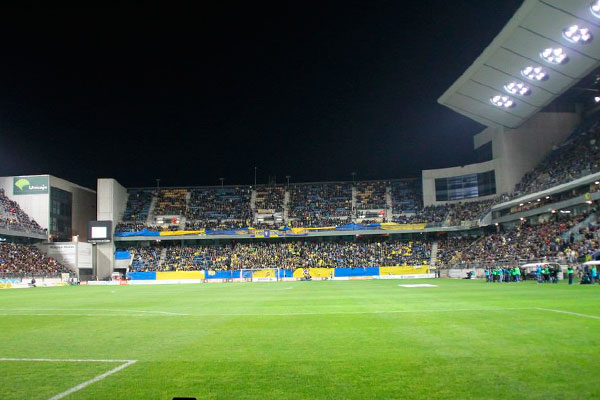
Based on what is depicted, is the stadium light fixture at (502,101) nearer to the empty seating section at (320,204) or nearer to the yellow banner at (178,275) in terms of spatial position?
the empty seating section at (320,204)

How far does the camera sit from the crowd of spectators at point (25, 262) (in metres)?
62.1

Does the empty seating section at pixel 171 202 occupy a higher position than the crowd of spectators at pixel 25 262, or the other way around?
the empty seating section at pixel 171 202

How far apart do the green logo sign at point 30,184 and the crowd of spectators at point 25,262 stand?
9.24 m

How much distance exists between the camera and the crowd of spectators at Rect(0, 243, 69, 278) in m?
62.1

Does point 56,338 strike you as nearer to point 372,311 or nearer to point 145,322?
point 145,322

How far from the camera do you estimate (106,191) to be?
85188mm

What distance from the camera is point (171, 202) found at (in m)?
93.6

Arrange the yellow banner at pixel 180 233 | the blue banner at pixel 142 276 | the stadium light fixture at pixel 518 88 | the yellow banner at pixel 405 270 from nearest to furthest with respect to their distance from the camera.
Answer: the stadium light fixture at pixel 518 88
the yellow banner at pixel 405 270
the blue banner at pixel 142 276
the yellow banner at pixel 180 233

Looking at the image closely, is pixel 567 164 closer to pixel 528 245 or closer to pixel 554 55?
pixel 528 245

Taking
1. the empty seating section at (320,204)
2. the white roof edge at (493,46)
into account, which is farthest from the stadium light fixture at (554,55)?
the empty seating section at (320,204)

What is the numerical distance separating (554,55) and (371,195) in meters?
50.0

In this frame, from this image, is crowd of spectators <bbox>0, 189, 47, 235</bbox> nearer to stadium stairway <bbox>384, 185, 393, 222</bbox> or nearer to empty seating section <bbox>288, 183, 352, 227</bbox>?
empty seating section <bbox>288, 183, 352, 227</bbox>

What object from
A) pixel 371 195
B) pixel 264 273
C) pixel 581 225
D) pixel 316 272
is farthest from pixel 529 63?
pixel 371 195

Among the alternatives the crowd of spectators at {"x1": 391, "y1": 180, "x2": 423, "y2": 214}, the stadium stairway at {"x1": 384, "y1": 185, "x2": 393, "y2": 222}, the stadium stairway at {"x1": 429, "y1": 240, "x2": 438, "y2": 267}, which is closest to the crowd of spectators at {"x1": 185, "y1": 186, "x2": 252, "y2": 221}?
the stadium stairway at {"x1": 384, "y1": 185, "x2": 393, "y2": 222}
